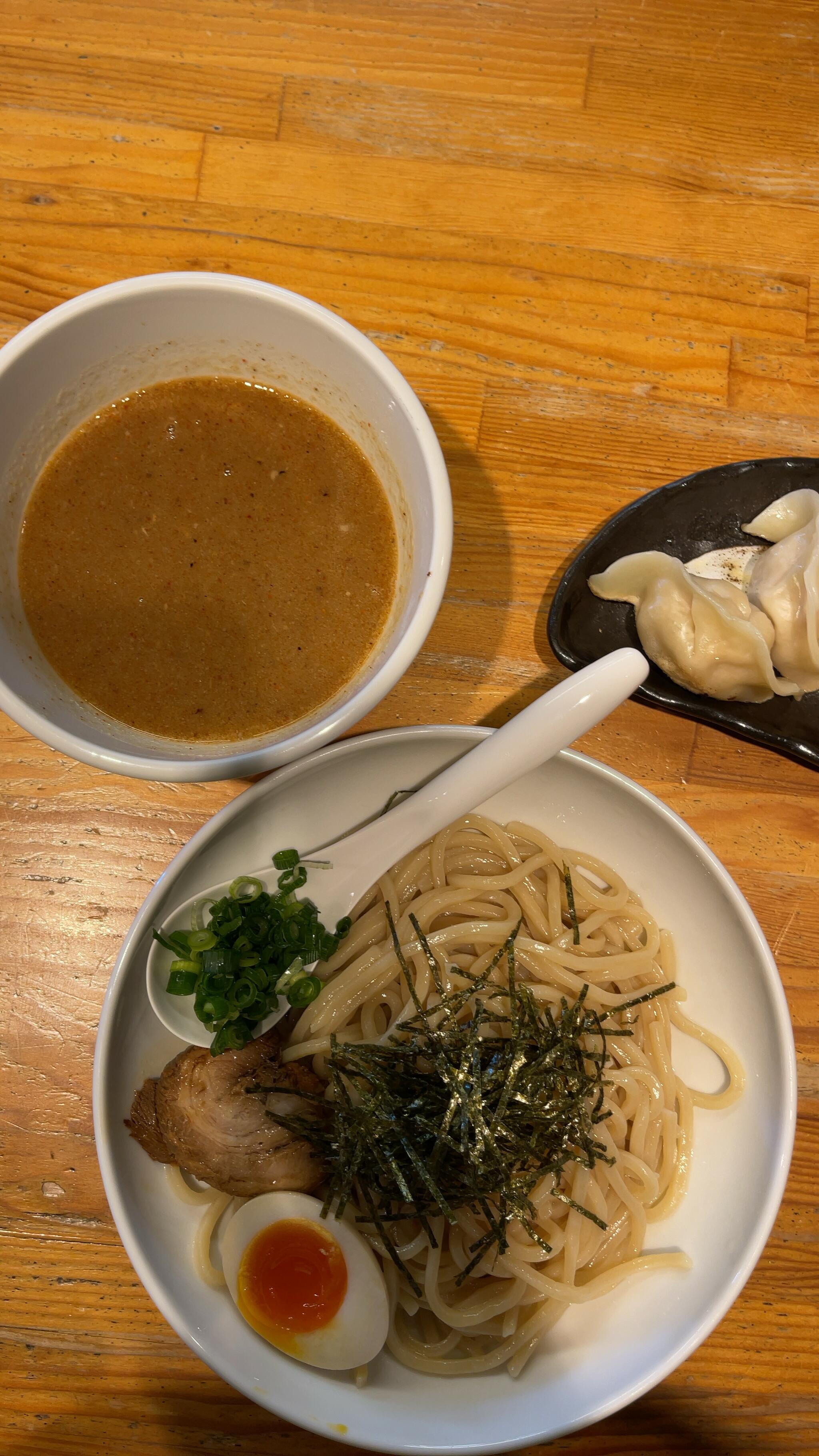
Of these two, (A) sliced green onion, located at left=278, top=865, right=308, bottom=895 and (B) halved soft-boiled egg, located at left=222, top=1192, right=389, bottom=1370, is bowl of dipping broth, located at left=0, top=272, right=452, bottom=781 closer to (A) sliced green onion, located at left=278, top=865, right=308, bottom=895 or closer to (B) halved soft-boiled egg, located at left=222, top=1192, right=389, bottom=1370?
(A) sliced green onion, located at left=278, top=865, right=308, bottom=895

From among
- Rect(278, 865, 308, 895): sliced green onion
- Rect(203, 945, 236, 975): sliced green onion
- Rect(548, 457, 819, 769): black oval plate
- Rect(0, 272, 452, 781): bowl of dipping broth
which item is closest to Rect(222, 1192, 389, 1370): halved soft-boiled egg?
Rect(203, 945, 236, 975): sliced green onion

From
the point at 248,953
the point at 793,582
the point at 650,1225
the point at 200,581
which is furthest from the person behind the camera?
the point at 793,582

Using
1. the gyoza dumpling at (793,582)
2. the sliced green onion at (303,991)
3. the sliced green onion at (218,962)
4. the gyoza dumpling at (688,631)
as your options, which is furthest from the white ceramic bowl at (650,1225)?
the gyoza dumpling at (793,582)

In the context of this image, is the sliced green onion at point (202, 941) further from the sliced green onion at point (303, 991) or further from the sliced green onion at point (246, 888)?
the sliced green onion at point (303, 991)

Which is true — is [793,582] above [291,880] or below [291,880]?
above

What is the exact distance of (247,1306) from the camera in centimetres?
161

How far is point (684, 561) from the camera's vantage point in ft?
6.61

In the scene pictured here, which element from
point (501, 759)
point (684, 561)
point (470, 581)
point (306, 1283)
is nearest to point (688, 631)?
point (684, 561)

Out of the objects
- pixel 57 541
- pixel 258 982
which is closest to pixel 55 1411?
pixel 258 982

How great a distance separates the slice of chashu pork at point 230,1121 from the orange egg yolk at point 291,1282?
83mm

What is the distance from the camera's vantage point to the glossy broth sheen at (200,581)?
56.5 inches

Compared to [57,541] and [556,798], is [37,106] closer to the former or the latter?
[57,541]

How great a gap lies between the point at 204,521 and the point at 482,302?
960mm

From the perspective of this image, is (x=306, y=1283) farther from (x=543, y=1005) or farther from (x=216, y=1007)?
(x=543, y=1005)
